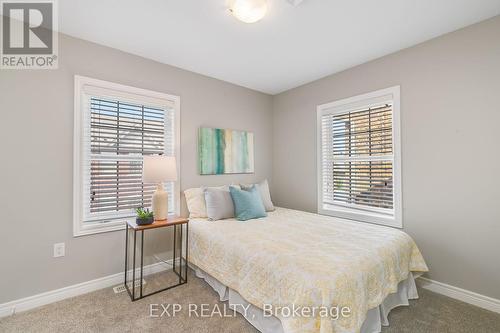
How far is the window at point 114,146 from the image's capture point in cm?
222

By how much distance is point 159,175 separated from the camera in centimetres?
229

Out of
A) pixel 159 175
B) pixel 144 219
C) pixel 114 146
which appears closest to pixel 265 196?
pixel 159 175

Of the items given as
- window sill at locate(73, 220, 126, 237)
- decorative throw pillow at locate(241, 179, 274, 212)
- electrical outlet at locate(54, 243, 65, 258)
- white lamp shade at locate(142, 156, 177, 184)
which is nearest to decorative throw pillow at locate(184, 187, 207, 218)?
white lamp shade at locate(142, 156, 177, 184)

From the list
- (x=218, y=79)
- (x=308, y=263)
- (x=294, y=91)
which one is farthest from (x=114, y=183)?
(x=294, y=91)

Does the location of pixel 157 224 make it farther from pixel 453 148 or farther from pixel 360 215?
pixel 453 148

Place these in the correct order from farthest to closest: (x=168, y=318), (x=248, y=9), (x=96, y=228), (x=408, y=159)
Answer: (x=408, y=159), (x=96, y=228), (x=168, y=318), (x=248, y=9)

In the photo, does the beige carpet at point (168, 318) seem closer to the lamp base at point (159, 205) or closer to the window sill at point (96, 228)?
the window sill at point (96, 228)

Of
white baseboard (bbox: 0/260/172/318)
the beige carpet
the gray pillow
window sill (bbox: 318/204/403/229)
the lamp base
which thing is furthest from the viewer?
the gray pillow

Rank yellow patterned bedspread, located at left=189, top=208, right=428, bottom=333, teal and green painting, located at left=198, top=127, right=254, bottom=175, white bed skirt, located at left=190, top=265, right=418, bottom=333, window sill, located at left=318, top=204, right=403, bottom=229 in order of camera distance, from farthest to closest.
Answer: teal and green painting, located at left=198, top=127, right=254, bottom=175 < window sill, located at left=318, top=204, right=403, bottom=229 < white bed skirt, located at left=190, top=265, right=418, bottom=333 < yellow patterned bedspread, located at left=189, top=208, right=428, bottom=333

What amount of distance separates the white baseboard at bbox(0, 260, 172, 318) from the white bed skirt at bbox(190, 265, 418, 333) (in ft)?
3.24

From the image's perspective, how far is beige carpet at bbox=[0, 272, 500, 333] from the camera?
5.57 feet

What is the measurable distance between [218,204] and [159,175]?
74 centimetres

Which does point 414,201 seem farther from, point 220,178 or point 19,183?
point 19,183

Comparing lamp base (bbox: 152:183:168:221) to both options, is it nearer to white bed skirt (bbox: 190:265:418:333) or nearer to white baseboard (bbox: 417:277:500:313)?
white bed skirt (bbox: 190:265:418:333)
